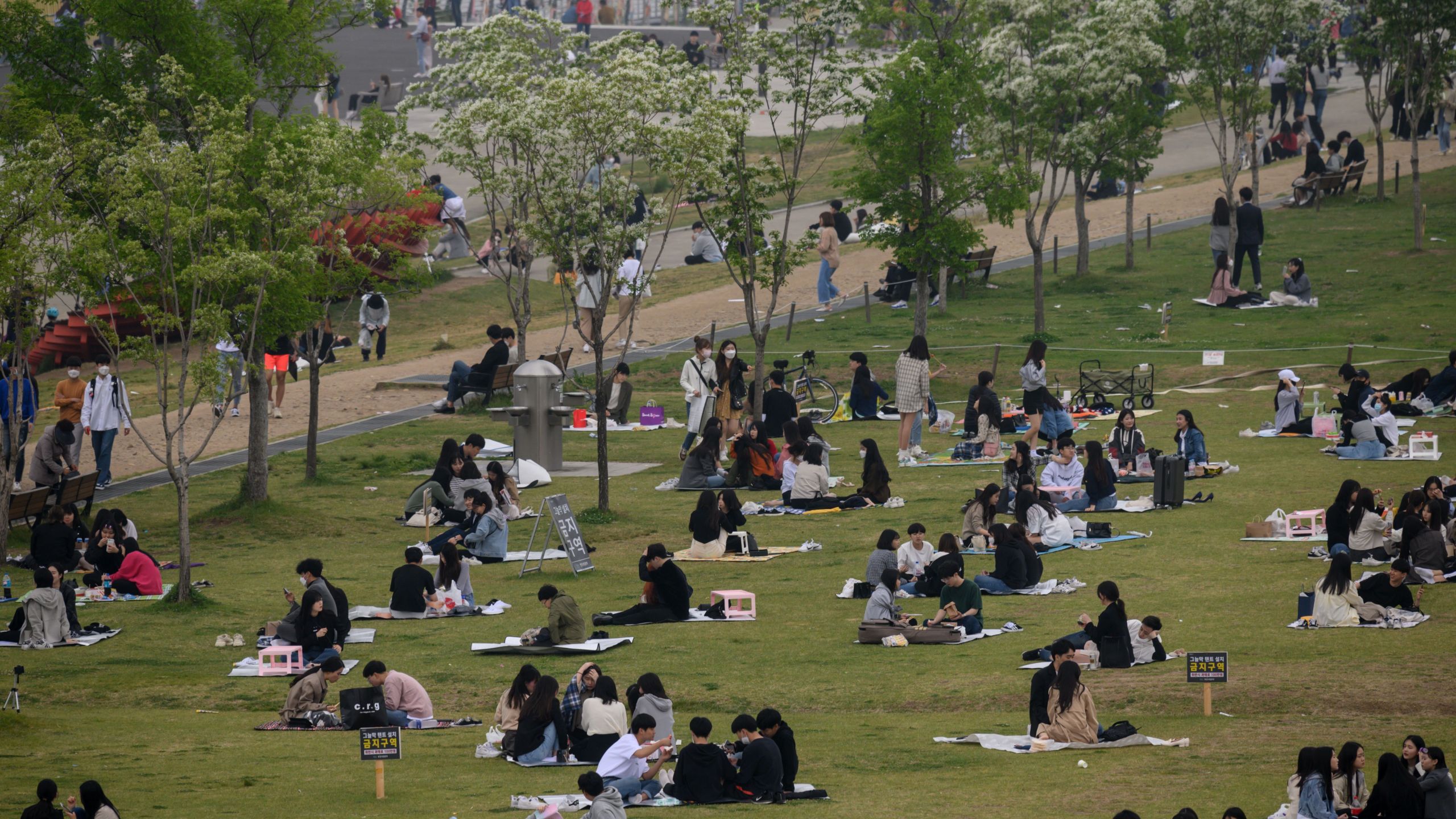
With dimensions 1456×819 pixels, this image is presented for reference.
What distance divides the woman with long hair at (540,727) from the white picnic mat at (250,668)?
3.99 meters

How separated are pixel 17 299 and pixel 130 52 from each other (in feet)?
17.2

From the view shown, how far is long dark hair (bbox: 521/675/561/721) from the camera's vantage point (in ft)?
52.5

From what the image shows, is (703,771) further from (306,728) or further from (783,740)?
(306,728)

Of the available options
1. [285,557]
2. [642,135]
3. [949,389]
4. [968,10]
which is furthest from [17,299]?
[968,10]

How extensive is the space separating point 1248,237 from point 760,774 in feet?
104

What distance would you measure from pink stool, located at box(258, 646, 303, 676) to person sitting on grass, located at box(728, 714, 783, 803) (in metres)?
6.93

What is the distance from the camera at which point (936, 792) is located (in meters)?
14.5

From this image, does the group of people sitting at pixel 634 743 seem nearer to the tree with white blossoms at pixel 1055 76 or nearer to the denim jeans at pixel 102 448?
the denim jeans at pixel 102 448

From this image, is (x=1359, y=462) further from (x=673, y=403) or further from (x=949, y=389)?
(x=673, y=403)

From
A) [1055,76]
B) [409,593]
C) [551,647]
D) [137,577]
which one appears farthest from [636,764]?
[1055,76]

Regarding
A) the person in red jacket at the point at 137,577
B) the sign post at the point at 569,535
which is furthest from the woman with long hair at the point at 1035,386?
the person in red jacket at the point at 137,577

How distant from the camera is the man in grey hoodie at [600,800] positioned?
13555 millimetres

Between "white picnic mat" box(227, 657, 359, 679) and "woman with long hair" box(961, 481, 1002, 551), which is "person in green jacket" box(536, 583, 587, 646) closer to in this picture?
"white picnic mat" box(227, 657, 359, 679)

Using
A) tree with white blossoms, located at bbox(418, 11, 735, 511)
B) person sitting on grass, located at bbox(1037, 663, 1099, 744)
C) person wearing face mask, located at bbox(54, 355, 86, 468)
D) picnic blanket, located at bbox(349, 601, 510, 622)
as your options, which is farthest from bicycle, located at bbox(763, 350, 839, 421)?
person sitting on grass, located at bbox(1037, 663, 1099, 744)
